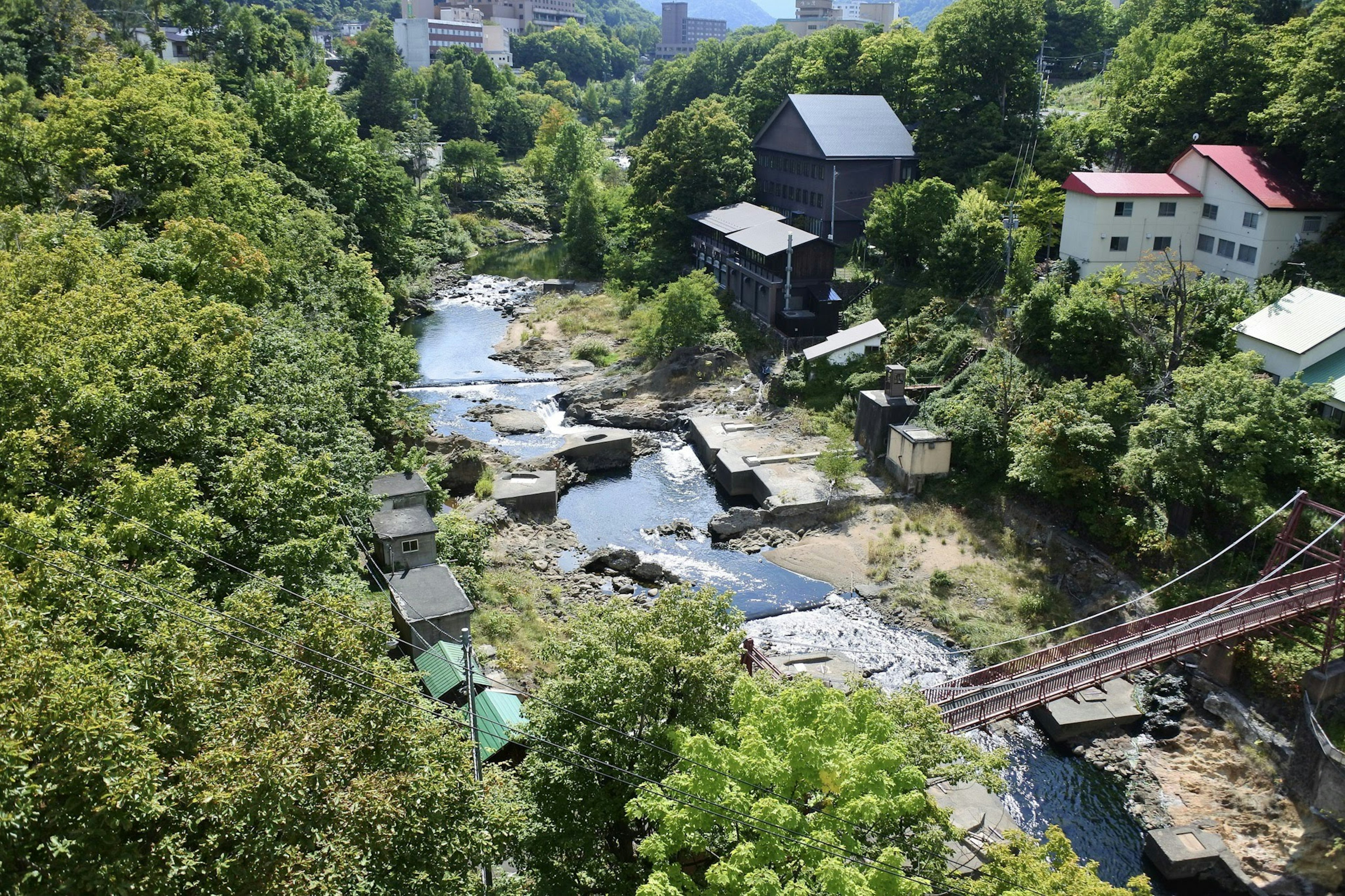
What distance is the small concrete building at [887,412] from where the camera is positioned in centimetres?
3141

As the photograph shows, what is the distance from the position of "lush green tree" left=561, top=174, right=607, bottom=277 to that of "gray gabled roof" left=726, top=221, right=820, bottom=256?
15063mm

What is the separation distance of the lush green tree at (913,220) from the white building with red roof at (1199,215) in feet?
17.5

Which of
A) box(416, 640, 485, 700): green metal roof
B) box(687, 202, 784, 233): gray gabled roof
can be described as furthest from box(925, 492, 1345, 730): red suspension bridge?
box(687, 202, 784, 233): gray gabled roof

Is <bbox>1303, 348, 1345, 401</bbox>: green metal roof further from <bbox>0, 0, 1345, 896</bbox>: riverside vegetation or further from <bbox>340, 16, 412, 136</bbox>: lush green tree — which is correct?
<bbox>340, 16, 412, 136</bbox>: lush green tree

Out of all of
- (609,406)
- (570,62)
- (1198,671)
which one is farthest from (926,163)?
(570,62)

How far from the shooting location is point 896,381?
103 ft

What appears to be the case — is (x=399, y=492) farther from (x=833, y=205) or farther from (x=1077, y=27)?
(x=1077, y=27)

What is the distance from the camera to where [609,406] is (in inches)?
1529

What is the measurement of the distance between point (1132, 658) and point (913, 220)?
23127 mm

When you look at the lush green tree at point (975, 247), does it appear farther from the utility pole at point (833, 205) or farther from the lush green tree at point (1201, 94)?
the utility pole at point (833, 205)

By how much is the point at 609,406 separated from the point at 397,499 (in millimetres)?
16156

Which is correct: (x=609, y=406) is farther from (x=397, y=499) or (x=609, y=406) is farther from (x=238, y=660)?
(x=238, y=660)

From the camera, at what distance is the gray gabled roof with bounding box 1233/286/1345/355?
24.2m

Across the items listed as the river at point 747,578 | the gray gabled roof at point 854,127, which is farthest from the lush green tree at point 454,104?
the gray gabled roof at point 854,127
